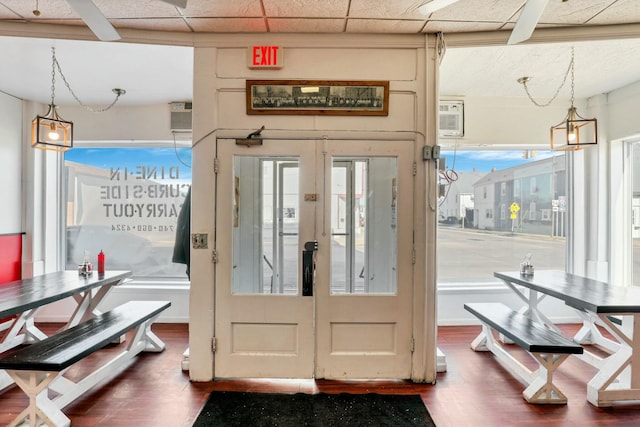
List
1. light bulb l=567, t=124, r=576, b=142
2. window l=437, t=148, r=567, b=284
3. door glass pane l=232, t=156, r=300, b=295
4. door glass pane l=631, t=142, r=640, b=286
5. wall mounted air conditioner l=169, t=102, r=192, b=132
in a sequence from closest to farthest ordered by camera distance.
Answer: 1. door glass pane l=232, t=156, r=300, b=295
2. light bulb l=567, t=124, r=576, b=142
3. door glass pane l=631, t=142, r=640, b=286
4. wall mounted air conditioner l=169, t=102, r=192, b=132
5. window l=437, t=148, r=567, b=284

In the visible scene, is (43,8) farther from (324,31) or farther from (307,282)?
(307,282)

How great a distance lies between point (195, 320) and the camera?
2.74m

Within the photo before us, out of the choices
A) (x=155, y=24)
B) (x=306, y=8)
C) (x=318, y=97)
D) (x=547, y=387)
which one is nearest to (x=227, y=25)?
(x=155, y=24)

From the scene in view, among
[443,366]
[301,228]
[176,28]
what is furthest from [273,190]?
[443,366]

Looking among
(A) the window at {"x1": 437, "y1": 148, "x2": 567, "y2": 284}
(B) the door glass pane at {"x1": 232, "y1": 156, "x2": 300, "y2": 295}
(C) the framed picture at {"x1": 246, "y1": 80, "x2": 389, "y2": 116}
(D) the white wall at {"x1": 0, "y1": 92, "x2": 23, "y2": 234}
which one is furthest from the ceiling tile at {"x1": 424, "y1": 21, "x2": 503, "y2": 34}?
(D) the white wall at {"x1": 0, "y1": 92, "x2": 23, "y2": 234}

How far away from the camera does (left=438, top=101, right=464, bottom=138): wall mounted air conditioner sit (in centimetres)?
405

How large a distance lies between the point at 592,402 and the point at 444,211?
2491 mm

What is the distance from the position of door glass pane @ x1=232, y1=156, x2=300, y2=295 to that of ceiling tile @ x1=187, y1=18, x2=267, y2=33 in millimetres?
1017

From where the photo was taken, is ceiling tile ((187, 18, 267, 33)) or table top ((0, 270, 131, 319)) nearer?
table top ((0, 270, 131, 319))

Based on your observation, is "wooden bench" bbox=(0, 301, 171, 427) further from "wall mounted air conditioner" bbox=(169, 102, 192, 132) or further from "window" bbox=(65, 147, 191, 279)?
"wall mounted air conditioner" bbox=(169, 102, 192, 132)

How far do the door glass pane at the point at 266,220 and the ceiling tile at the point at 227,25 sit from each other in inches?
40.0

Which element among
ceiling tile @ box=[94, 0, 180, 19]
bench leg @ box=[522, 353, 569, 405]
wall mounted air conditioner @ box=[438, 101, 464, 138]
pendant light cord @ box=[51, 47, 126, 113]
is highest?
ceiling tile @ box=[94, 0, 180, 19]

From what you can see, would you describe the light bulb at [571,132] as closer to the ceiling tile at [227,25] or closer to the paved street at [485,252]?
the paved street at [485,252]

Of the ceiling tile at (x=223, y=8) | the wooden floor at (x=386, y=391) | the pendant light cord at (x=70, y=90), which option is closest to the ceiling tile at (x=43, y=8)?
the pendant light cord at (x=70, y=90)
